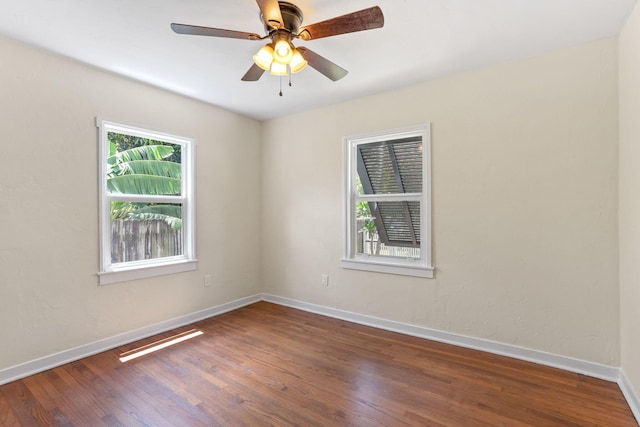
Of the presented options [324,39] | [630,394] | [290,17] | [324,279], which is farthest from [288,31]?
[630,394]

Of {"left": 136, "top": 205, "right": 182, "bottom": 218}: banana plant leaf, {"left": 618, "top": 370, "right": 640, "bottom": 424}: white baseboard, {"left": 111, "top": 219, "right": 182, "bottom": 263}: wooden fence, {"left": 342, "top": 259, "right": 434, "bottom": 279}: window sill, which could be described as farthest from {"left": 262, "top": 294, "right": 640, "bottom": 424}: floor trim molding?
{"left": 136, "top": 205, "right": 182, "bottom": 218}: banana plant leaf

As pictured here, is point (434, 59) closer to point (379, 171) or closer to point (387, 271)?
point (379, 171)

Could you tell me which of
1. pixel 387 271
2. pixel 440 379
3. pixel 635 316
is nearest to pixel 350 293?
pixel 387 271

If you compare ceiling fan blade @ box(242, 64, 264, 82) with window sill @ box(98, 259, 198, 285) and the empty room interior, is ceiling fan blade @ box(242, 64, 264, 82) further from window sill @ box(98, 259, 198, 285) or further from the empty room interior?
window sill @ box(98, 259, 198, 285)

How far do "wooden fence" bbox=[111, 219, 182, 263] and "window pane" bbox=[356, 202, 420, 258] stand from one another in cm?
212

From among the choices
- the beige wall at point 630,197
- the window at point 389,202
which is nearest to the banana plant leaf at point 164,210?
the window at point 389,202

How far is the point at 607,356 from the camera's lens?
2.23 metres

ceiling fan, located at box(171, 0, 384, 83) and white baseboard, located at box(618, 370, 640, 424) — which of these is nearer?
ceiling fan, located at box(171, 0, 384, 83)

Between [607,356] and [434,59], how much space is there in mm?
2645

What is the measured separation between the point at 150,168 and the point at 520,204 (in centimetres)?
354

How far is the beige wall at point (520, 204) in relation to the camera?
2.26m

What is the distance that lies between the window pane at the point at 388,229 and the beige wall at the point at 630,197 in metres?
1.53

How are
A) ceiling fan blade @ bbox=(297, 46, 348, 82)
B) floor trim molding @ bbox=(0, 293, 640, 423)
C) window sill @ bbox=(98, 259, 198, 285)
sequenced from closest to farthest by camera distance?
ceiling fan blade @ bbox=(297, 46, 348, 82) < floor trim molding @ bbox=(0, 293, 640, 423) < window sill @ bbox=(98, 259, 198, 285)

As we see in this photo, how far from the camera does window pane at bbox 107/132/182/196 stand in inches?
114
